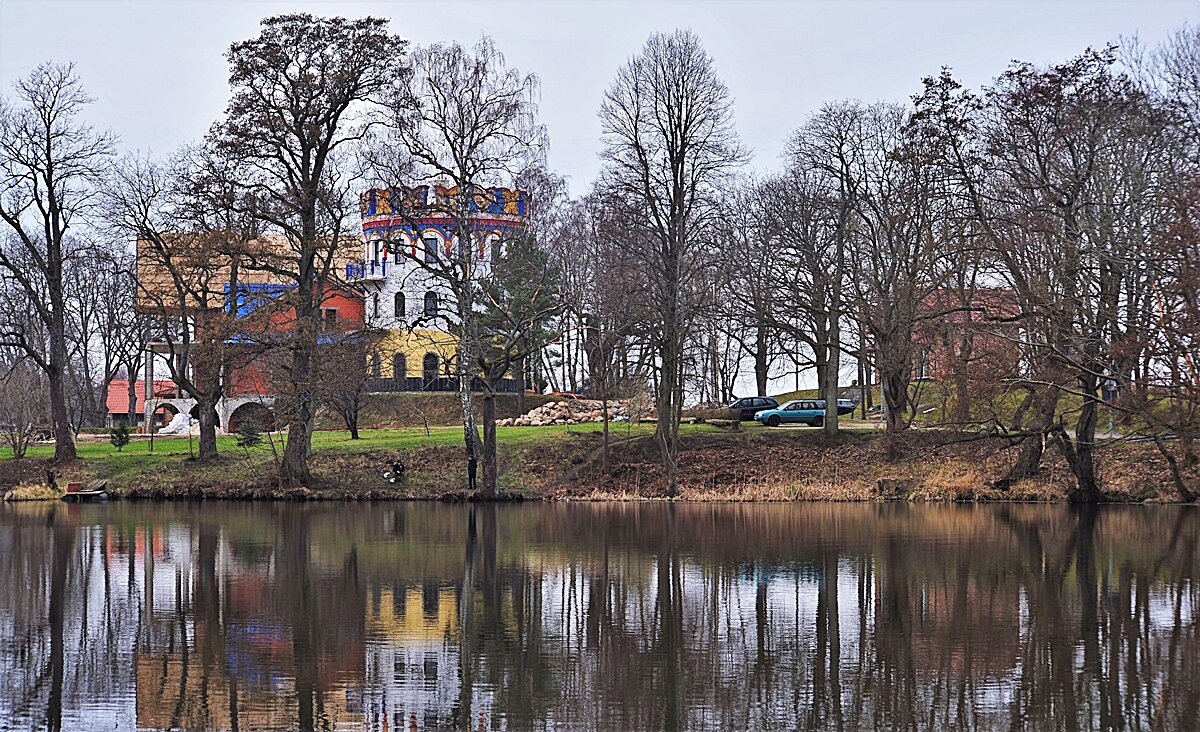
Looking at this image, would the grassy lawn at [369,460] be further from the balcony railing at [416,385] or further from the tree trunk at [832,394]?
the balcony railing at [416,385]

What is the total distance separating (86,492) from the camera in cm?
4056

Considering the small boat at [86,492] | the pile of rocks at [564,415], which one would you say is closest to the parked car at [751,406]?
the pile of rocks at [564,415]

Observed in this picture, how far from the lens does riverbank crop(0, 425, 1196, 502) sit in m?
37.8

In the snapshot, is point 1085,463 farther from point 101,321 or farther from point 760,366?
point 101,321

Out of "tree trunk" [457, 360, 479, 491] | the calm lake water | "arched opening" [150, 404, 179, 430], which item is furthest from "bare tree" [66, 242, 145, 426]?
the calm lake water

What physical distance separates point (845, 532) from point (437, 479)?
16.7m

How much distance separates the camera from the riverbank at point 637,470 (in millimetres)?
37812

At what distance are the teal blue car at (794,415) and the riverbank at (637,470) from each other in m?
3.86

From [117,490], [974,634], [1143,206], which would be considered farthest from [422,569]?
[117,490]

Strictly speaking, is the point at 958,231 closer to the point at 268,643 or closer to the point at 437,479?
the point at 437,479

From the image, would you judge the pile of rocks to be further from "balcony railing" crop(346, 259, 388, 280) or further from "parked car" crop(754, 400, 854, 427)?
"balcony railing" crop(346, 259, 388, 280)

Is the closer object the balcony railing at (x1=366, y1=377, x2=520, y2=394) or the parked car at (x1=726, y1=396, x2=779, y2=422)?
the parked car at (x1=726, y1=396, x2=779, y2=422)

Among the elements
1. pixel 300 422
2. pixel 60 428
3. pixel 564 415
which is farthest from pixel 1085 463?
pixel 60 428

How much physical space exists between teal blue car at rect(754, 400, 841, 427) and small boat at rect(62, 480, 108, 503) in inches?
914
